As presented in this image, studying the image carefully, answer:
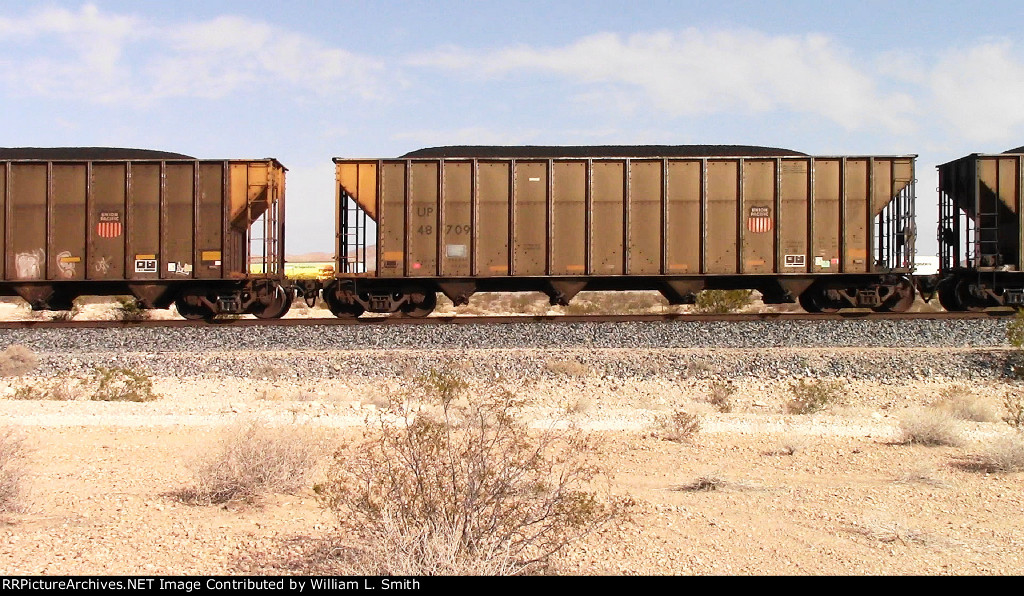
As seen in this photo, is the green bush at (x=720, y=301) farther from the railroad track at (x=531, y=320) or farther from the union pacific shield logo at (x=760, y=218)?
the railroad track at (x=531, y=320)

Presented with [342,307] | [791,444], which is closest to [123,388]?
[342,307]

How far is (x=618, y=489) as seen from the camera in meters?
6.75

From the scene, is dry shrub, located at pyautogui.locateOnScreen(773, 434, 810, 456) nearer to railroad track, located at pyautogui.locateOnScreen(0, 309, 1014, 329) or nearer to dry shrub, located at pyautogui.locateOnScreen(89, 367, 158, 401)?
railroad track, located at pyautogui.locateOnScreen(0, 309, 1014, 329)

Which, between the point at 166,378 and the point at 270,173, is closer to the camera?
the point at 166,378

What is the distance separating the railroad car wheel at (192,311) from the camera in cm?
1753

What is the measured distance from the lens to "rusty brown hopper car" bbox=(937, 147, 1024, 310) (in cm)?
1748

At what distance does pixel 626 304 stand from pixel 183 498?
2967 centimetres

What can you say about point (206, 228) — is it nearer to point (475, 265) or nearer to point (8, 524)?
point (475, 265)

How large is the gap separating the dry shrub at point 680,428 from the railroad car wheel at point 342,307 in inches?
387

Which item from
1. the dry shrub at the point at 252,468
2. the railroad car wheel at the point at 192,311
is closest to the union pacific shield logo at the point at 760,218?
the railroad car wheel at the point at 192,311

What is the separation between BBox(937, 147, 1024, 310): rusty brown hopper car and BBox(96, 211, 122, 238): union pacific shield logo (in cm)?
1740

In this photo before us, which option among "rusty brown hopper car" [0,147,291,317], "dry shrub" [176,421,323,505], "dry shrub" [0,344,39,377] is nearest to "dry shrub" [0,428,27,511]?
"dry shrub" [176,421,323,505]

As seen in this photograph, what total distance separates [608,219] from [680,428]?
901 centimetres
